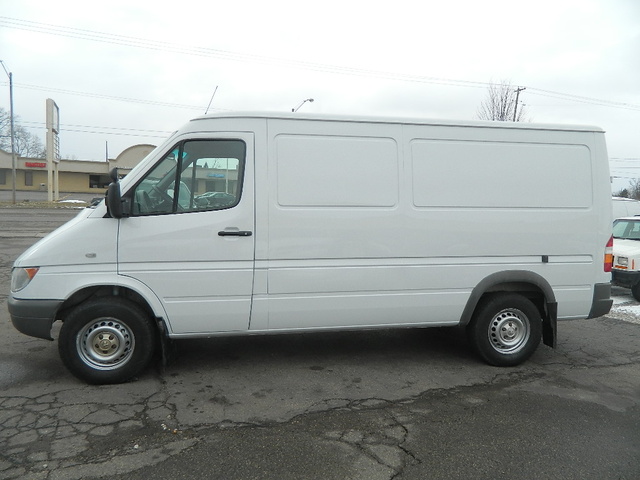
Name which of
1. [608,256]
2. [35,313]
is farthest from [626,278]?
[35,313]

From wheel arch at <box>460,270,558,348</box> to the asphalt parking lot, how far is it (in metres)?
0.53

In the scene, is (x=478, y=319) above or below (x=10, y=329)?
above

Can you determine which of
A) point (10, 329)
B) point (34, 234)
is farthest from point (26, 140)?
point (10, 329)

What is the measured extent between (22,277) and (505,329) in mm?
4694

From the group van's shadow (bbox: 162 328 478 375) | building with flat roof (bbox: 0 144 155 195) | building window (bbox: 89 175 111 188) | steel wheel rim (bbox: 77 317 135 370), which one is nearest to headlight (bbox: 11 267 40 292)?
steel wheel rim (bbox: 77 317 135 370)

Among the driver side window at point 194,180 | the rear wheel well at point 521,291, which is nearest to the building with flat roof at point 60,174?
the driver side window at point 194,180

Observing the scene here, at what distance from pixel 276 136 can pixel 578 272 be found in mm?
3401

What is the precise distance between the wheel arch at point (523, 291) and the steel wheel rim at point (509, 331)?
8.9 inches

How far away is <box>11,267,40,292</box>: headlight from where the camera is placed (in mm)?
4245

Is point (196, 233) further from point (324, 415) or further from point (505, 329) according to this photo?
point (505, 329)

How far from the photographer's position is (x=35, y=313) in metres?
4.25

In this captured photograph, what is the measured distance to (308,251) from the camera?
4574 mm

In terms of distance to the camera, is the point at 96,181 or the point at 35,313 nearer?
the point at 35,313

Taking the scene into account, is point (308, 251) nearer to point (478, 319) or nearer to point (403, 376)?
point (403, 376)
